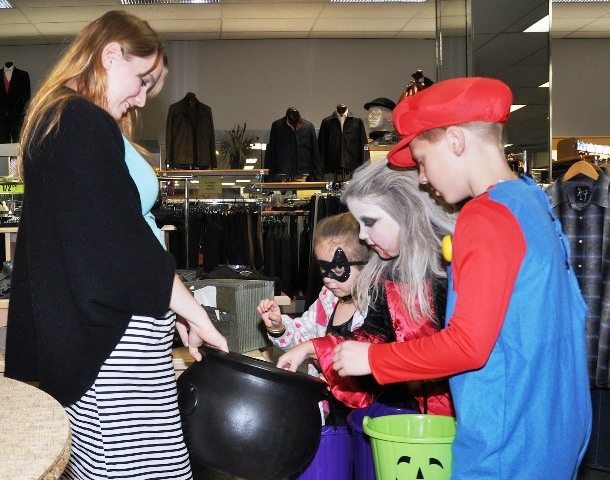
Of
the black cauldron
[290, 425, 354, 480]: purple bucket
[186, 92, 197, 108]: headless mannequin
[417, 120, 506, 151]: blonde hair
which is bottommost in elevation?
[290, 425, 354, 480]: purple bucket

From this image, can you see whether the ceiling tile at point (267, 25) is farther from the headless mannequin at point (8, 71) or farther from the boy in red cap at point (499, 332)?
the boy in red cap at point (499, 332)

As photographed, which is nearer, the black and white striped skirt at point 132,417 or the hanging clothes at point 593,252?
the black and white striped skirt at point 132,417

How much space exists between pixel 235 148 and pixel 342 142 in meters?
1.49

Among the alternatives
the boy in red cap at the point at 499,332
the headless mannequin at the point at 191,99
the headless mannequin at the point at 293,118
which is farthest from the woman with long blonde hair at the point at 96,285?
the headless mannequin at the point at 191,99

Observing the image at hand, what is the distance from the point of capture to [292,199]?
294 inches

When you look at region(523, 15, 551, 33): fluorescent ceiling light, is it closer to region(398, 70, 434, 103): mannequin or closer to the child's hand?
region(398, 70, 434, 103): mannequin

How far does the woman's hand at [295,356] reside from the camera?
2.00m

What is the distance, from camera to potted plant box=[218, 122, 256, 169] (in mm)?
8766

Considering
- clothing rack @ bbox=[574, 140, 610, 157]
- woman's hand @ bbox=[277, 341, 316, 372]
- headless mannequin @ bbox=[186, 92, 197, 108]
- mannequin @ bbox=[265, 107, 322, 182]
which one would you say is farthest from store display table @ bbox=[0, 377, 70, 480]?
headless mannequin @ bbox=[186, 92, 197, 108]

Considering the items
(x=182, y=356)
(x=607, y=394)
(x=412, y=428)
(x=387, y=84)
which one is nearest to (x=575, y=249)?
(x=607, y=394)

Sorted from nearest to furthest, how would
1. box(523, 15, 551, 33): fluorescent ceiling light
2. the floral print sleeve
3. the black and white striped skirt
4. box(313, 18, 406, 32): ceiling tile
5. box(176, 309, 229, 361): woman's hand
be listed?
the black and white striped skirt → box(176, 309, 229, 361): woman's hand → the floral print sleeve → box(523, 15, 551, 33): fluorescent ceiling light → box(313, 18, 406, 32): ceiling tile

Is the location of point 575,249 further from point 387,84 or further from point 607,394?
point 387,84

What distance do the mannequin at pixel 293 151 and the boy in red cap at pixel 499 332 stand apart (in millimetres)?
6649

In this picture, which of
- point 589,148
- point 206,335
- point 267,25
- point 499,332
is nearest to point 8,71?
point 267,25
